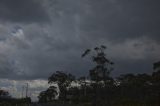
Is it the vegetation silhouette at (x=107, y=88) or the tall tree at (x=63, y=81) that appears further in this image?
the tall tree at (x=63, y=81)

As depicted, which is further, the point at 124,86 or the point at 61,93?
the point at 61,93

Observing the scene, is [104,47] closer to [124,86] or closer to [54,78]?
[124,86]

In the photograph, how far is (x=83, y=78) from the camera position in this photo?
316ft

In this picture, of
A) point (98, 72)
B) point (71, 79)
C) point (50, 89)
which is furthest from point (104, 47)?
point (50, 89)

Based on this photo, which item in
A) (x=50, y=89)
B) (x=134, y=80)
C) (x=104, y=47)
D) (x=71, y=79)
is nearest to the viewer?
(x=104, y=47)

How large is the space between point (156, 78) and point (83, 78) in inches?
926

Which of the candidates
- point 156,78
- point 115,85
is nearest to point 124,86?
point 115,85

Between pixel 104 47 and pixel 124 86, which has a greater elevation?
pixel 104 47

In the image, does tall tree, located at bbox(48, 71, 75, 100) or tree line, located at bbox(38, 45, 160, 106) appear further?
tall tree, located at bbox(48, 71, 75, 100)

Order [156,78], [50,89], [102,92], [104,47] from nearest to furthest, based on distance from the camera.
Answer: [104,47], [156,78], [102,92], [50,89]

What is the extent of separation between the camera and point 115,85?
97.4 metres

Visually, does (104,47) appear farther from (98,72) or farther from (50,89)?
(50,89)

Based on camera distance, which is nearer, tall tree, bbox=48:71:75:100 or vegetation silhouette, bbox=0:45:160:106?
vegetation silhouette, bbox=0:45:160:106

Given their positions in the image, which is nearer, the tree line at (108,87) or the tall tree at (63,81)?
the tree line at (108,87)
